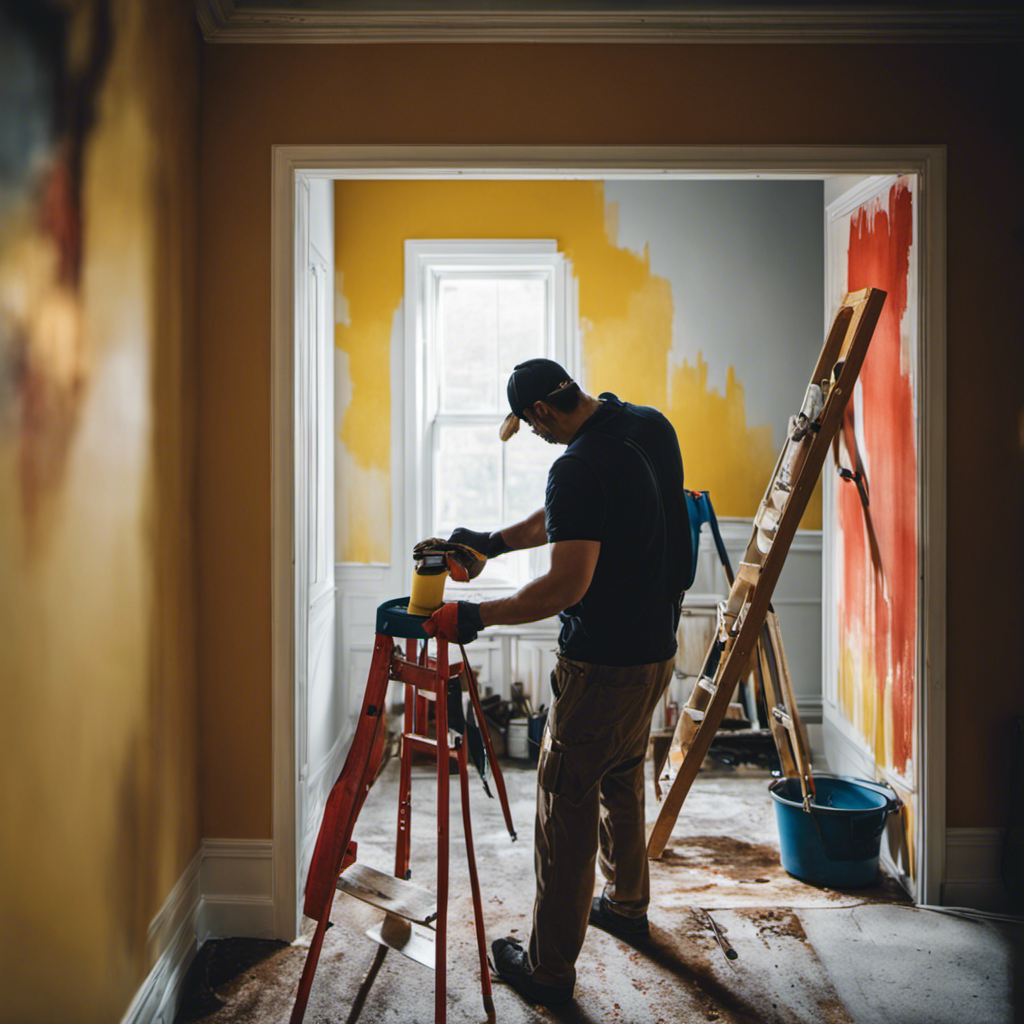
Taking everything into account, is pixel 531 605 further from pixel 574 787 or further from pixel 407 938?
pixel 407 938

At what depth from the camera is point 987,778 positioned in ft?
8.71

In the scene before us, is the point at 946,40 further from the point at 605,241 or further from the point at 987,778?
the point at 987,778

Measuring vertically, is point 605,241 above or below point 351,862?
above

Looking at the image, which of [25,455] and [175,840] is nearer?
[25,455]

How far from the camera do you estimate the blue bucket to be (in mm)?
2736

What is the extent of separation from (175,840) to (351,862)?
1.84 feet

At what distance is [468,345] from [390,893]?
3.06 meters

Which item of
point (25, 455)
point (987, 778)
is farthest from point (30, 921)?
point (987, 778)

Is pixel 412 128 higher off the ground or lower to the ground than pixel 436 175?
higher

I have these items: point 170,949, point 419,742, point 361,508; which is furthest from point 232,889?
point 361,508

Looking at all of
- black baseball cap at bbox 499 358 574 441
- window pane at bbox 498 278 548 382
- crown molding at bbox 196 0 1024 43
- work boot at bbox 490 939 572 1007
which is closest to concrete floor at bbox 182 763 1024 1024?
work boot at bbox 490 939 572 1007

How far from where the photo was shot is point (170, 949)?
7.16 feet

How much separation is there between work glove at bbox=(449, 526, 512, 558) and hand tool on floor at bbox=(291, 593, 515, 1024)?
1.14ft

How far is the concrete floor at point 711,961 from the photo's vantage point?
7.04 feet
